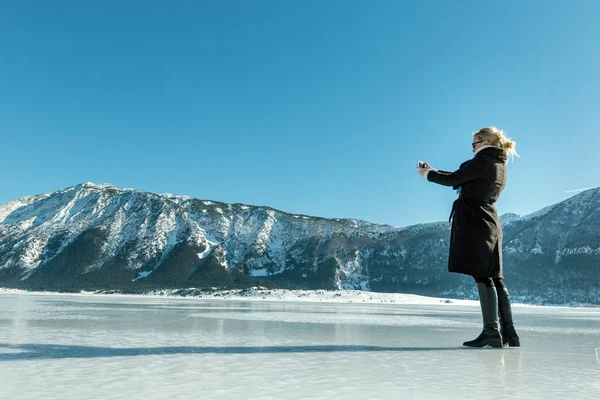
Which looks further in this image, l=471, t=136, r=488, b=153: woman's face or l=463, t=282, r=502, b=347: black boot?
l=471, t=136, r=488, b=153: woman's face

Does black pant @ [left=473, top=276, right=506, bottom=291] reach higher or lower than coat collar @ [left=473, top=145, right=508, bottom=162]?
lower

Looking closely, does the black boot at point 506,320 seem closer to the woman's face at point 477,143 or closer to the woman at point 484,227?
the woman at point 484,227

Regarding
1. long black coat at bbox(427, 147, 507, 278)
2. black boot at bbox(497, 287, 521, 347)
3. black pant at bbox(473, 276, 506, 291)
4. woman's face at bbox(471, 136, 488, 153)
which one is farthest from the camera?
woman's face at bbox(471, 136, 488, 153)

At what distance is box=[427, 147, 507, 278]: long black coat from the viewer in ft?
21.9

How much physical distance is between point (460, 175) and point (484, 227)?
33.5 inches

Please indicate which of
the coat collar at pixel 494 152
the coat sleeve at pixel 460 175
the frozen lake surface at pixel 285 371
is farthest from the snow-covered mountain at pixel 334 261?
the frozen lake surface at pixel 285 371

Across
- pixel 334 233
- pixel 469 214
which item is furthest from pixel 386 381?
pixel 334 233

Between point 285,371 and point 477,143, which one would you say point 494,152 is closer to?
point 477,143

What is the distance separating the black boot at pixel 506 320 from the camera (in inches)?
272

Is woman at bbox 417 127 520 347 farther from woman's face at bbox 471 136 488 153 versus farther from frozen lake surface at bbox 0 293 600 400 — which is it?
frozen lake surface at bbox 0 293 600 400

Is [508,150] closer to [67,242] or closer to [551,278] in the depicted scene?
[551,278]

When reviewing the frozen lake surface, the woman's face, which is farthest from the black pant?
the woman's face

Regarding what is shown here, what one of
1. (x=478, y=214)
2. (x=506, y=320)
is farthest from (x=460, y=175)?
(x=506, y=320)

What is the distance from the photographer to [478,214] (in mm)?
6859
